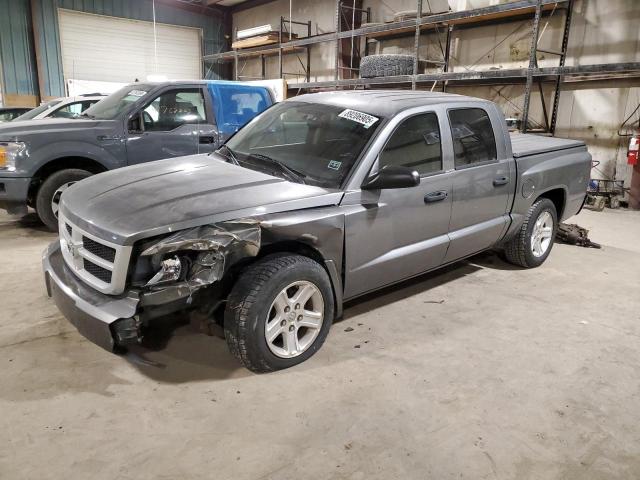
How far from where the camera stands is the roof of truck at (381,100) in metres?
3.26

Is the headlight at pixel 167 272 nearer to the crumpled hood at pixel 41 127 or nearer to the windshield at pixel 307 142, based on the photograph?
the windshield at pixel 307 142

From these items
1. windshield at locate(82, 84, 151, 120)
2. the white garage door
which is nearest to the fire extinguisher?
windshield at locate(82, 84, 151, 120)

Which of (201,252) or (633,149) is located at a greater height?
(633,149)

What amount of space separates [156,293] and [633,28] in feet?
28.9

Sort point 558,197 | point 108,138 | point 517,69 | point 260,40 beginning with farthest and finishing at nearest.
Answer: point 260,40 → point 517,69 → point 108,138 → point 558,197

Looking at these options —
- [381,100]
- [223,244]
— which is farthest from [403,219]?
[223,244]

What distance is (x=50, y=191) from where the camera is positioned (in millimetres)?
5262

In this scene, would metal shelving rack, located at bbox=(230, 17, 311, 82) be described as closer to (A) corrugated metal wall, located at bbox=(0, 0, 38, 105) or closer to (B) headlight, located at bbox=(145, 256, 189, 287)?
(A) corrugated metal wall, located at bbox=(0, 0, 38, 105)

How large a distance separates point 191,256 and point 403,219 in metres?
1.44

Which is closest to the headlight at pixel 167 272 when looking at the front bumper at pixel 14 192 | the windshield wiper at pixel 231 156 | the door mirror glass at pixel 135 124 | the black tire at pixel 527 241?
the windshield wiper at pixel 231 156

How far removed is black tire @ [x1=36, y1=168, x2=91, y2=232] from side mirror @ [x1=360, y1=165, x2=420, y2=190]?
393 centimetres

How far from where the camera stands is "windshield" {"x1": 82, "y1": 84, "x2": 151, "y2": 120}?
5.65m

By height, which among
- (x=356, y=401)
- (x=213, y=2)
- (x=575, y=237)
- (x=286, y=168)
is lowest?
(x=356, y=401)

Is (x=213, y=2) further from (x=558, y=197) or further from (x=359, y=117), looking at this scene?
(x=359, y=117)
